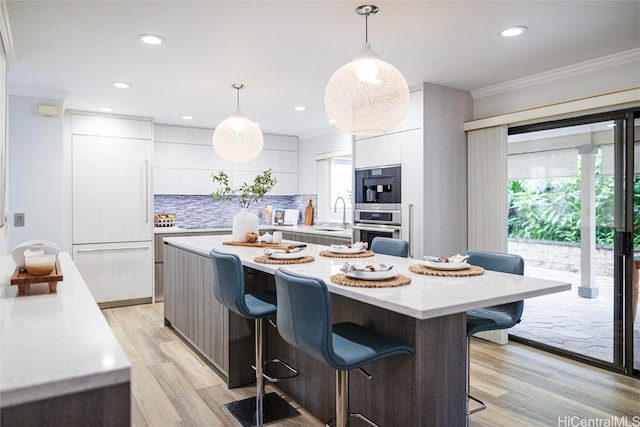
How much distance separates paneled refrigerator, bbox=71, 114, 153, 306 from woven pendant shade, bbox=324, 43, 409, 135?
3.67 meters

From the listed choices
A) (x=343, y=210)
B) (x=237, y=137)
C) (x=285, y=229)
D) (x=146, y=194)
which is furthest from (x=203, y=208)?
(x=237, y=137)

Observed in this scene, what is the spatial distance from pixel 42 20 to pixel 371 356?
268 centimetres

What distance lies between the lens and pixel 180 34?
9.13 ft

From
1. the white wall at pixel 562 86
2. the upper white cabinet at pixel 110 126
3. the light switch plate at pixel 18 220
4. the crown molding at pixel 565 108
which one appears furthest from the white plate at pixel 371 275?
the upper white cabinet at pixel 110 126

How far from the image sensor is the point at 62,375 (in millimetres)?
895

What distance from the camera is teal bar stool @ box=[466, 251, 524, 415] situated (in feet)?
7.17

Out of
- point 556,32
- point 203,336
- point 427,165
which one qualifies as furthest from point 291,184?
point 556,32

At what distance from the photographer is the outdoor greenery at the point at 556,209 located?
3.31 meters

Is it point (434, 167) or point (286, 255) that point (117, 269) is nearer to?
point (286, 255)

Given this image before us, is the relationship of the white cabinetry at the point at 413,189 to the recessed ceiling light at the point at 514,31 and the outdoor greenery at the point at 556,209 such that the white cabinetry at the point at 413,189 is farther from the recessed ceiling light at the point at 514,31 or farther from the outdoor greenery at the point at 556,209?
the recessed ceiling light at the point at 514,31

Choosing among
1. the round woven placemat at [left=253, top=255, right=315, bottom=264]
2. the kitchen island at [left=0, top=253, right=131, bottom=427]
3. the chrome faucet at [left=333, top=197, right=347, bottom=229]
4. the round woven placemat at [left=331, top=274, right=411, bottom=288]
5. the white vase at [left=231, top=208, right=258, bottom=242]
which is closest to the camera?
the kitchen island at [left=0, top=253, right=131, bottom=427]

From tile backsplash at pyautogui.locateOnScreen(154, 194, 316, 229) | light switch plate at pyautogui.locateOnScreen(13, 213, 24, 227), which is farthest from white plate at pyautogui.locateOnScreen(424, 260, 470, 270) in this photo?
tile backsplash at pyautogui.locateOnScreen(154, 194, 316, 229)

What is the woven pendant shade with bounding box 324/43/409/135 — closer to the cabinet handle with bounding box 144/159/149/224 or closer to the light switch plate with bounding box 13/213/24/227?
the light switch plate with bounding box 13/213/24/227

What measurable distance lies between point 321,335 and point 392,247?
68.5 inches
